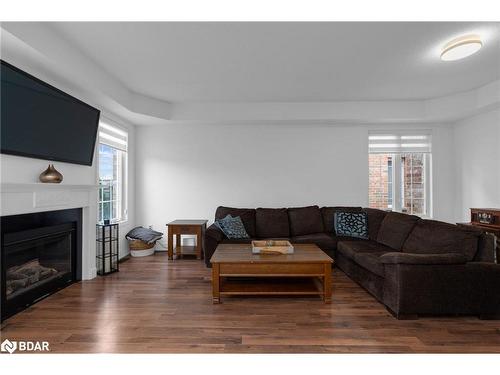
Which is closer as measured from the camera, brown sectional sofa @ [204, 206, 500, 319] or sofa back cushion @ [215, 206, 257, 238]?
brown sectional sofa @ [204, 206, 500, 319]

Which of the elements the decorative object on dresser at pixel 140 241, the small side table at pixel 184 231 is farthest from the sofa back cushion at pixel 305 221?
the decorative object on dresser at pixel 140 241

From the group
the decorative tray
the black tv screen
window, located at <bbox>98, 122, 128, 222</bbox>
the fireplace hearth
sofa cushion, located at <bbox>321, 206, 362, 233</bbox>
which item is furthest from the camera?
sofa cushion, located at <bbox>321, 206, 362, 233</bbox>

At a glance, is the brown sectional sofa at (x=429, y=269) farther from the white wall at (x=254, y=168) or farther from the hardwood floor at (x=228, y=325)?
the white wall at (x=254, y=168)

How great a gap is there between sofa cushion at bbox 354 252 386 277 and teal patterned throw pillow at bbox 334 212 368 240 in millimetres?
1043

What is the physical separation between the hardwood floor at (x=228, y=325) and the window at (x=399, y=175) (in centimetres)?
251

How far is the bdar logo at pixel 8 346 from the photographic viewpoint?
6.61ft

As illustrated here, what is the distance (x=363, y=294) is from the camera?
118 inches

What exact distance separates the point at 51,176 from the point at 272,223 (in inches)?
120

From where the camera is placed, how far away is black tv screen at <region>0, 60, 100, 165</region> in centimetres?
227

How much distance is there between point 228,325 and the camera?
7.64 ft

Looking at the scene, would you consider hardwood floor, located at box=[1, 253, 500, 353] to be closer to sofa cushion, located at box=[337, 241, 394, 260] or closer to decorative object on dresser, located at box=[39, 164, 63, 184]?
sofa cushion, located at box=[337, 241, 394, 260]

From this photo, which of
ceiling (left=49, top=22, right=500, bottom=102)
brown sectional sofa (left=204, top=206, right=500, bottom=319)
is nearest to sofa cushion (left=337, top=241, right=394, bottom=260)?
brown sectional sofa (left=204, top=206, right=500, bottom=319)

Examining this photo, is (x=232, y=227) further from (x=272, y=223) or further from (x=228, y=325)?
(x=228, y=325)

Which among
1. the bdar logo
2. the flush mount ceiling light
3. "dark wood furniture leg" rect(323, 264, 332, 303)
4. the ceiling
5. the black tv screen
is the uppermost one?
the ceiling
